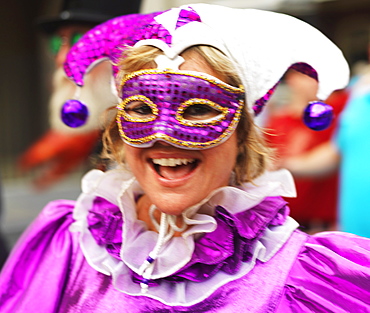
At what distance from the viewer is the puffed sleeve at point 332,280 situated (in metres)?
1.60

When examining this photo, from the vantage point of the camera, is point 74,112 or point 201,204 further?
point 74,112

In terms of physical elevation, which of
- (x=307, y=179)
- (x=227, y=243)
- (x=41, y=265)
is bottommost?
(x=307, y=179)

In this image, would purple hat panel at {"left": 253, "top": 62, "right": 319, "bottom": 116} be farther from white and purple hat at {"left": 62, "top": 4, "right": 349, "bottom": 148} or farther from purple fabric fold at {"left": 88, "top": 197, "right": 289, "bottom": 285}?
purple fabric fold at {"left": 88, "top": 197, "right": 289, "bottom": 285}

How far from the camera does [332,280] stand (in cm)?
163

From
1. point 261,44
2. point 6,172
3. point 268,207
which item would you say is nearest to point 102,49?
point 261,44

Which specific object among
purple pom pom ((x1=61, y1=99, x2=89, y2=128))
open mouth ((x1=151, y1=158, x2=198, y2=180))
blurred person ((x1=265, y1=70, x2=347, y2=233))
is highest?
open mouth ((x1=151, y1=158, x2=198, y2=180))

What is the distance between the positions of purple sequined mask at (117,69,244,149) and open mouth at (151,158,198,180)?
0.25 ft

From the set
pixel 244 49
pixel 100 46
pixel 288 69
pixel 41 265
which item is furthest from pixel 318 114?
pixel 41 265

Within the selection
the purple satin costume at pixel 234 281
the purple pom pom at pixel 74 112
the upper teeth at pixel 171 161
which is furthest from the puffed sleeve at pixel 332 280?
the purple pom pom at pixel 74 112

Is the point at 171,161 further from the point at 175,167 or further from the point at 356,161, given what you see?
the point at 356,161

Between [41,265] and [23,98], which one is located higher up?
[41,265]

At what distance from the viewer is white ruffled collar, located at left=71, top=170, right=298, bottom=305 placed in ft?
5.59

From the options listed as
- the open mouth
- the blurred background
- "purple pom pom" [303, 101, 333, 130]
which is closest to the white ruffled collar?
the open mouth

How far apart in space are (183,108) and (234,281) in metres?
0.50
